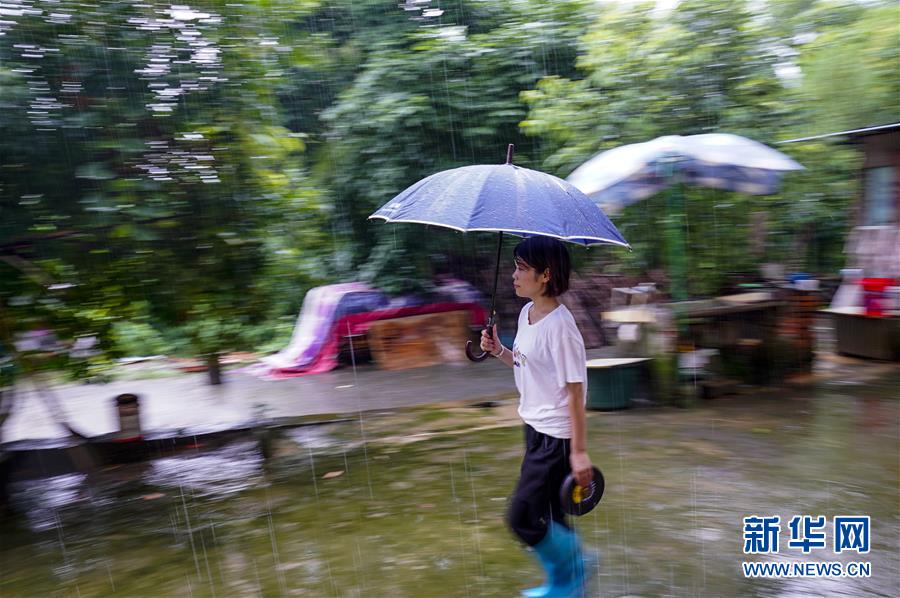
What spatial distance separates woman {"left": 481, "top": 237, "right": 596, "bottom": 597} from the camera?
9.33 feet

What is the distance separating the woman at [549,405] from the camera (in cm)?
284

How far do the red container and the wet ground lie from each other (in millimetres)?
1629

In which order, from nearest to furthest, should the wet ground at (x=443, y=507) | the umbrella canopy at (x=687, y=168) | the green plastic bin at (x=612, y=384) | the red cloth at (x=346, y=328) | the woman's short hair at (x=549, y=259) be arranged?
the woman's short hair at (x=549, y=259)
the wet ground at (x=443, y=507)
the umbrella canopy at (x=687, y=168)
the green plastic bin at (x=612, y=384)
the red cloth at (x=346, y=328)

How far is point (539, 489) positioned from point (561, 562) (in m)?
0.37

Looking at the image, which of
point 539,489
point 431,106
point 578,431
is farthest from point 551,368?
point 431,106

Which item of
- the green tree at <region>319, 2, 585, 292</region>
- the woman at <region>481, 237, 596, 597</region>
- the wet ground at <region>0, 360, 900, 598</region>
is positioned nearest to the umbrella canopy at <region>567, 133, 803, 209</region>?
the wet ground at <region>0, 360, 900, 598</region>

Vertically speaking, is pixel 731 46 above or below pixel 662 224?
above

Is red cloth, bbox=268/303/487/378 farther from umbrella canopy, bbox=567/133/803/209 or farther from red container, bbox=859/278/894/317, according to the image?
red container, bbox=859/278/894/317

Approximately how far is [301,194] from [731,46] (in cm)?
466

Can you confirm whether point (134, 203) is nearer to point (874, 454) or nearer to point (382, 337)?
point (382, 337)

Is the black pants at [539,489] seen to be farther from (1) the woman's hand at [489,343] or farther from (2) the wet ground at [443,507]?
(2) the wet ground at [443,507]

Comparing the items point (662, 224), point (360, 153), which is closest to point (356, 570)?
point (662, 224)

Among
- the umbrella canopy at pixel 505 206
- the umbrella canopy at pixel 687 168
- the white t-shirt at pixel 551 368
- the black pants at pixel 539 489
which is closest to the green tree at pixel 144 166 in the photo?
the umbrella canopy at pixel 505 206

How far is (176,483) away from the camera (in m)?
5.39
